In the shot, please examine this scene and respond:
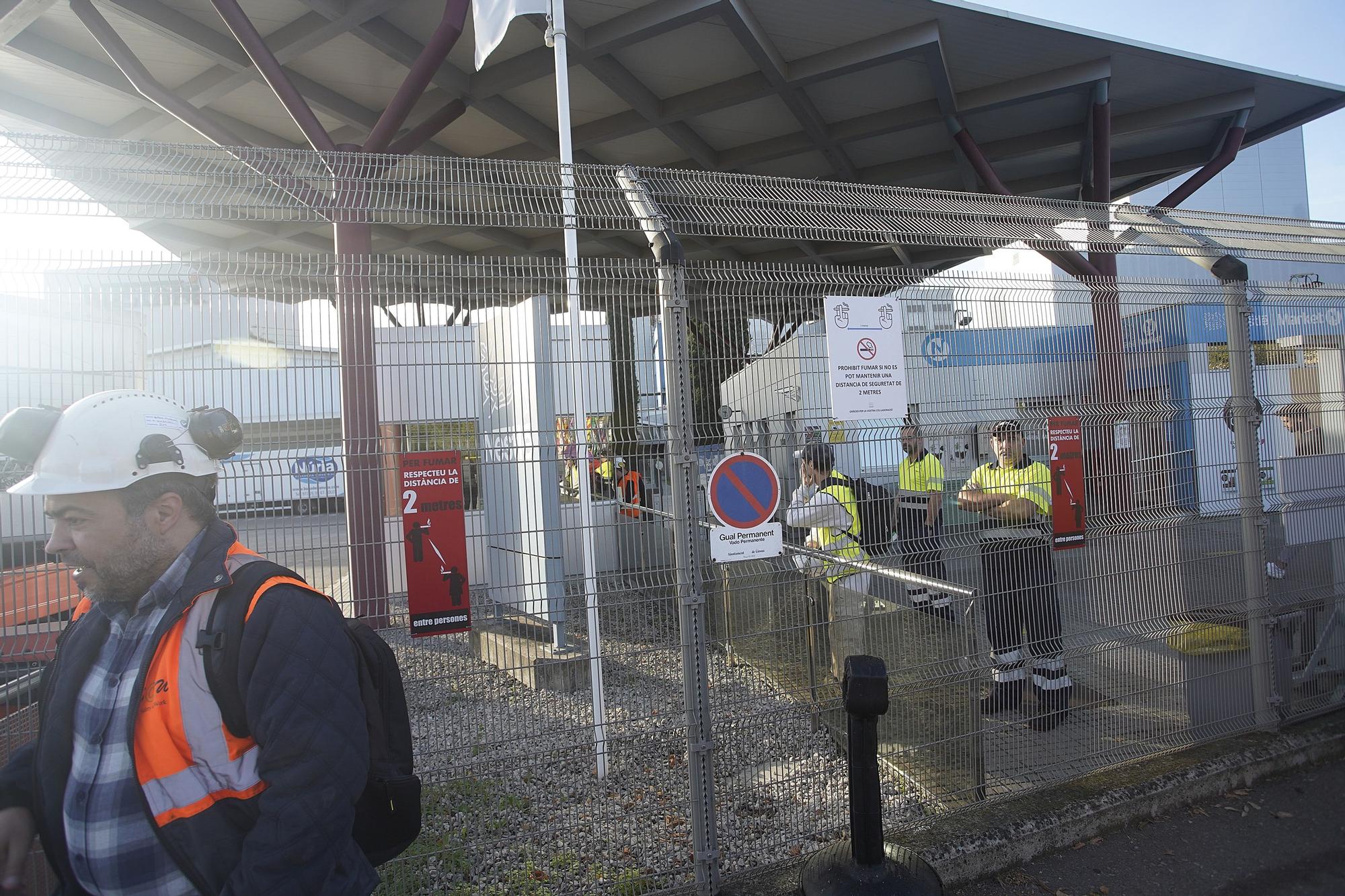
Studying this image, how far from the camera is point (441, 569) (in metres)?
2.82

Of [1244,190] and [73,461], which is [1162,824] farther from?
[1244,190]

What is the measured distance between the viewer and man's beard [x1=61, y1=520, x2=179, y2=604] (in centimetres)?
174

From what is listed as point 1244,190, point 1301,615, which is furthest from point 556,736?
point 1244,190

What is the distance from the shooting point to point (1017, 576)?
4.02 m

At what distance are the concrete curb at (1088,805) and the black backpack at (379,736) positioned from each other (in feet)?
6.31

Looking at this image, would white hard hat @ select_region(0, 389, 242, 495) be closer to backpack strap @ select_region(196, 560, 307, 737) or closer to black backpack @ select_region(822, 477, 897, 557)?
backpack strap @ select_region(196, 560, 307, 737)

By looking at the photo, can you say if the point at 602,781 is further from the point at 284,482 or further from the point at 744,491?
the point at 284,482

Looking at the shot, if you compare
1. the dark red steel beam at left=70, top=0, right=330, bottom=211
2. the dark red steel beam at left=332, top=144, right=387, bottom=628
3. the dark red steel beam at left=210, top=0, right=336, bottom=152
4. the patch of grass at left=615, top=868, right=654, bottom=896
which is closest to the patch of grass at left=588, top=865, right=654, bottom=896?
the patch of grass at left=615, top=868, right=654, bottom=896

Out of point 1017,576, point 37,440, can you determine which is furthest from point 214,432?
point 1017,576

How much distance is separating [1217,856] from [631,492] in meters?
3.39

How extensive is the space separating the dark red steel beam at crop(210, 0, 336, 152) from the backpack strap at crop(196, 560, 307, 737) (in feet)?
30.0

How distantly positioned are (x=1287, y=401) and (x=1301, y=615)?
4.51 ft

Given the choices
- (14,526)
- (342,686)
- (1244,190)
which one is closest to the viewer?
(342,686)

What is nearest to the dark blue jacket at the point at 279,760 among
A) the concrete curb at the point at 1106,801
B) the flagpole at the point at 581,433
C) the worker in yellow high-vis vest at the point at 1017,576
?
the flagpole at the point at 581,433
